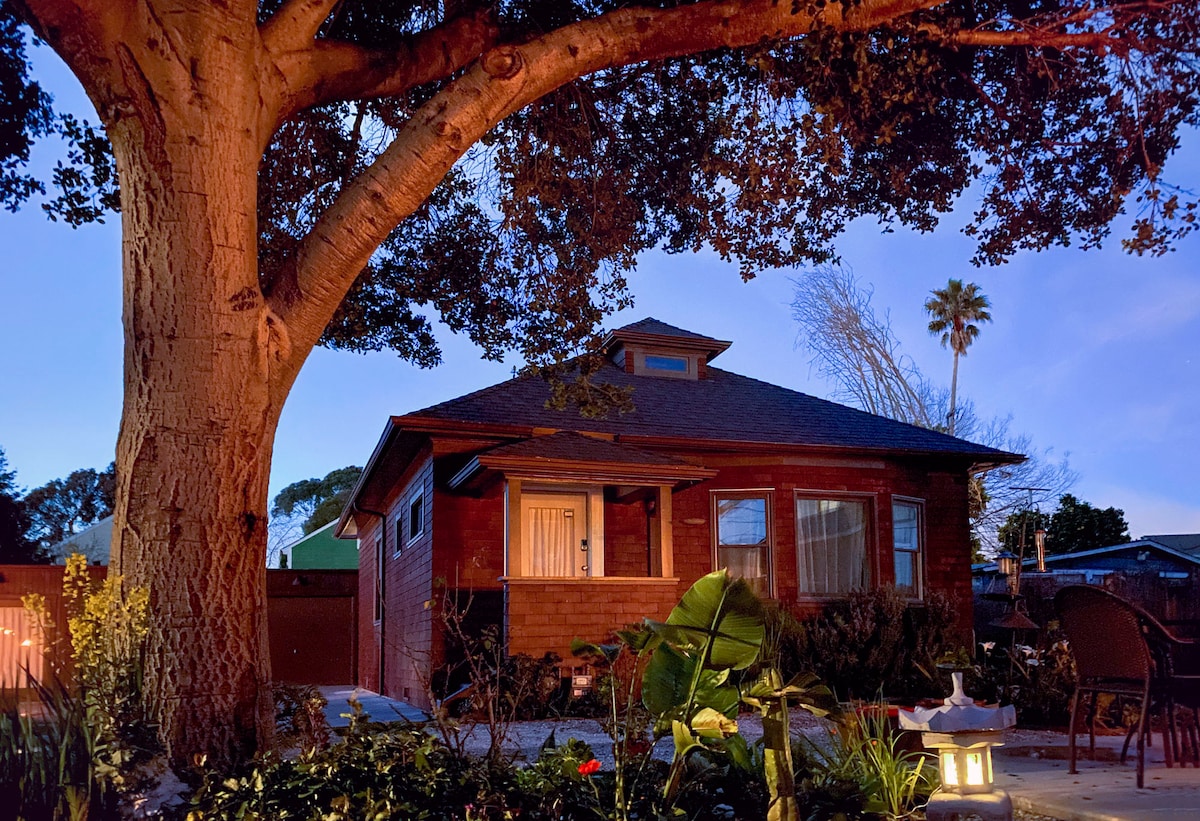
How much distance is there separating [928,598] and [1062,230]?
6.78 m

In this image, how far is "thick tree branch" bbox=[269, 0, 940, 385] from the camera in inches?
226

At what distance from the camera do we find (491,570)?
41.7 ft

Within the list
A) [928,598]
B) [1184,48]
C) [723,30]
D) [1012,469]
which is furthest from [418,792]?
[1012,469]

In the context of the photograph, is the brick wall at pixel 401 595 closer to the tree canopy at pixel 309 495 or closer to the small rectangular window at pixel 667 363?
the small rectangular window at pixel 667 363

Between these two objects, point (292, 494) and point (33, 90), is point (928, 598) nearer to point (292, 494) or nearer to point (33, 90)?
point (33, 90)

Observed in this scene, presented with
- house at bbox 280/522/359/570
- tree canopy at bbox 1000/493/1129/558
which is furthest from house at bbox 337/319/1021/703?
house at bbox 280/522/359/570

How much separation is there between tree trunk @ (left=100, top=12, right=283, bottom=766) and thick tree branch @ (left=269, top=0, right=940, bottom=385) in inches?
14.7

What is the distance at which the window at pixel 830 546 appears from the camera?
1440cm

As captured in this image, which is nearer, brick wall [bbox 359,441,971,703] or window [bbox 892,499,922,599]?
brick wall [bbox 359,441,971,703]

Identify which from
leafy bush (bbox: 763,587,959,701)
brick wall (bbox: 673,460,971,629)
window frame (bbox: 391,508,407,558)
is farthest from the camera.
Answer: window frame (bbox: 391,508,407,558)

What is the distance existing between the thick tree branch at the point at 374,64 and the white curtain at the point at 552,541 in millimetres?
7103

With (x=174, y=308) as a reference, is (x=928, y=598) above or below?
below

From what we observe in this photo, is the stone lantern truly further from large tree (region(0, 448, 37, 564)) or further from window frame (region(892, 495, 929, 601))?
large tree (region(0, 448, 37, 564))

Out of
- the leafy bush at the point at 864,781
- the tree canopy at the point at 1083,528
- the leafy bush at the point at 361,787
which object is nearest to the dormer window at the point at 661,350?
the leafy bush at the point at 864,781
